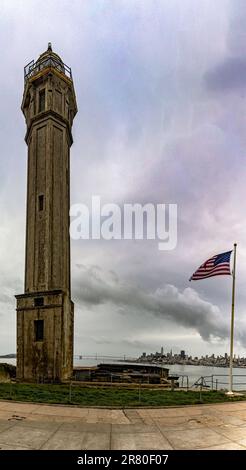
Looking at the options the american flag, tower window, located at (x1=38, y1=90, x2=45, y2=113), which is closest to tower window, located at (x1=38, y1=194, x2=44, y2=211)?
tower window, located at (x1=38, y1=90, x2=45, y2=113)

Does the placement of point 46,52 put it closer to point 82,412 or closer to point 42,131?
point 42,131

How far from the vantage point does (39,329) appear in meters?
22.7

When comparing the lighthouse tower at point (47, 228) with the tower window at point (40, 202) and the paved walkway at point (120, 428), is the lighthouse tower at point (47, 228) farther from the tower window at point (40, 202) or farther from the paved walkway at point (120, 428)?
the paved walkway at point (120, 428)

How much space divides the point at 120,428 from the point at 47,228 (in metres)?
17.6

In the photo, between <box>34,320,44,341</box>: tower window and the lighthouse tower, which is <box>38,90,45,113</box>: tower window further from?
<box>34,320,44,341</box>: tower window

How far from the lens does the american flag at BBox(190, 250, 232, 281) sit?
1744 centimetres

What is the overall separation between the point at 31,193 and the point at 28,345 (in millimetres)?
11261

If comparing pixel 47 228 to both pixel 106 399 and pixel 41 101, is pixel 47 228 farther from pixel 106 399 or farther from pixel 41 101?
pixel 106 399

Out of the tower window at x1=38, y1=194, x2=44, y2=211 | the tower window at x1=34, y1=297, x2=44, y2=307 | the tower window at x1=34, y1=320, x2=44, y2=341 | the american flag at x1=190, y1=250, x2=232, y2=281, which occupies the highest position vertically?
the tower window at x1=38, y1=194, x2=44, y2=211

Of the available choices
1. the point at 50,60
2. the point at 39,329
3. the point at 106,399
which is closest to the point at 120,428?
the point at 106,399

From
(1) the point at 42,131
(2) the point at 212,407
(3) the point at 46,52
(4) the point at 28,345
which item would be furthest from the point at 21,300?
(3) the point at 46,52

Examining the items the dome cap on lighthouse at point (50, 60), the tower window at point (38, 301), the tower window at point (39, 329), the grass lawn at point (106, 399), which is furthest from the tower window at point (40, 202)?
the grass lawn at point (106, 399)

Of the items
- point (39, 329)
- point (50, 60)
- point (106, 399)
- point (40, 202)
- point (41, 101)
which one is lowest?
point (106, 399)
